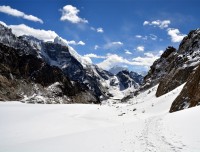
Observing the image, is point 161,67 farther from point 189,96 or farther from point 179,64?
point 189,96

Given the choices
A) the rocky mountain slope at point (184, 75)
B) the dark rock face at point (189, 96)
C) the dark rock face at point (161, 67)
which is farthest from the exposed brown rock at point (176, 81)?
the dark rock face at point (161, 67)

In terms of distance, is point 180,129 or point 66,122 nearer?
point 180,129

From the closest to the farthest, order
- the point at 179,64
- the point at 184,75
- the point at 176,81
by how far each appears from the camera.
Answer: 1. the point at 184,75
2. the point at 176,81
3. the point at 179,64

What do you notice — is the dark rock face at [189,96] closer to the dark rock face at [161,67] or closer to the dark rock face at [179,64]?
the dark rock face at [179,64]

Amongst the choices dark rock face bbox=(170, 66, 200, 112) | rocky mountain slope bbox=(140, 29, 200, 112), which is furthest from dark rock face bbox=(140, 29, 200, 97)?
dark rock face bbox=(170, 66, 200, 112)

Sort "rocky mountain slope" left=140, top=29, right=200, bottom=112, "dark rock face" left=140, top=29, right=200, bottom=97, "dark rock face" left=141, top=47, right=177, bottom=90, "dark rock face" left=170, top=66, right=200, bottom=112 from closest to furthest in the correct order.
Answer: "dark rock face" left=170, top=66, right=200, bottom=112, "rocky mountain slope" left=140, top=29, right=200, bottom=112, "dark rock face" left=140, top=29, right=200, bottom=97, "dark rock face" left=141, top=47, right=177, bottom=90

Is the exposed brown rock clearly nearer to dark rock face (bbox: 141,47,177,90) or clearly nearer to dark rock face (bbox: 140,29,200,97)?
dark rock face (bbox: 140,29,200,97)

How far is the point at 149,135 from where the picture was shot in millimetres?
19094

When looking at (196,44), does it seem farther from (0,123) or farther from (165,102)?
(0,123)

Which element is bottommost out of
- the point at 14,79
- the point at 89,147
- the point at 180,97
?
the point at 89,147

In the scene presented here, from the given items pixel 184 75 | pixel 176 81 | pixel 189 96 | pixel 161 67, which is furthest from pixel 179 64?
pixel 189 96

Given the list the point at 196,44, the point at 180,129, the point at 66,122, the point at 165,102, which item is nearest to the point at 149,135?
the point at 180,129

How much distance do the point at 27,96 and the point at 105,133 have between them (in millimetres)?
178849

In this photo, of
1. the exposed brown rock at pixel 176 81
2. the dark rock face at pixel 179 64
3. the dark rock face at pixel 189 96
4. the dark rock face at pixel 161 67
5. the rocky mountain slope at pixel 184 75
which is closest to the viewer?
the dark rock face at pixel 189 96
